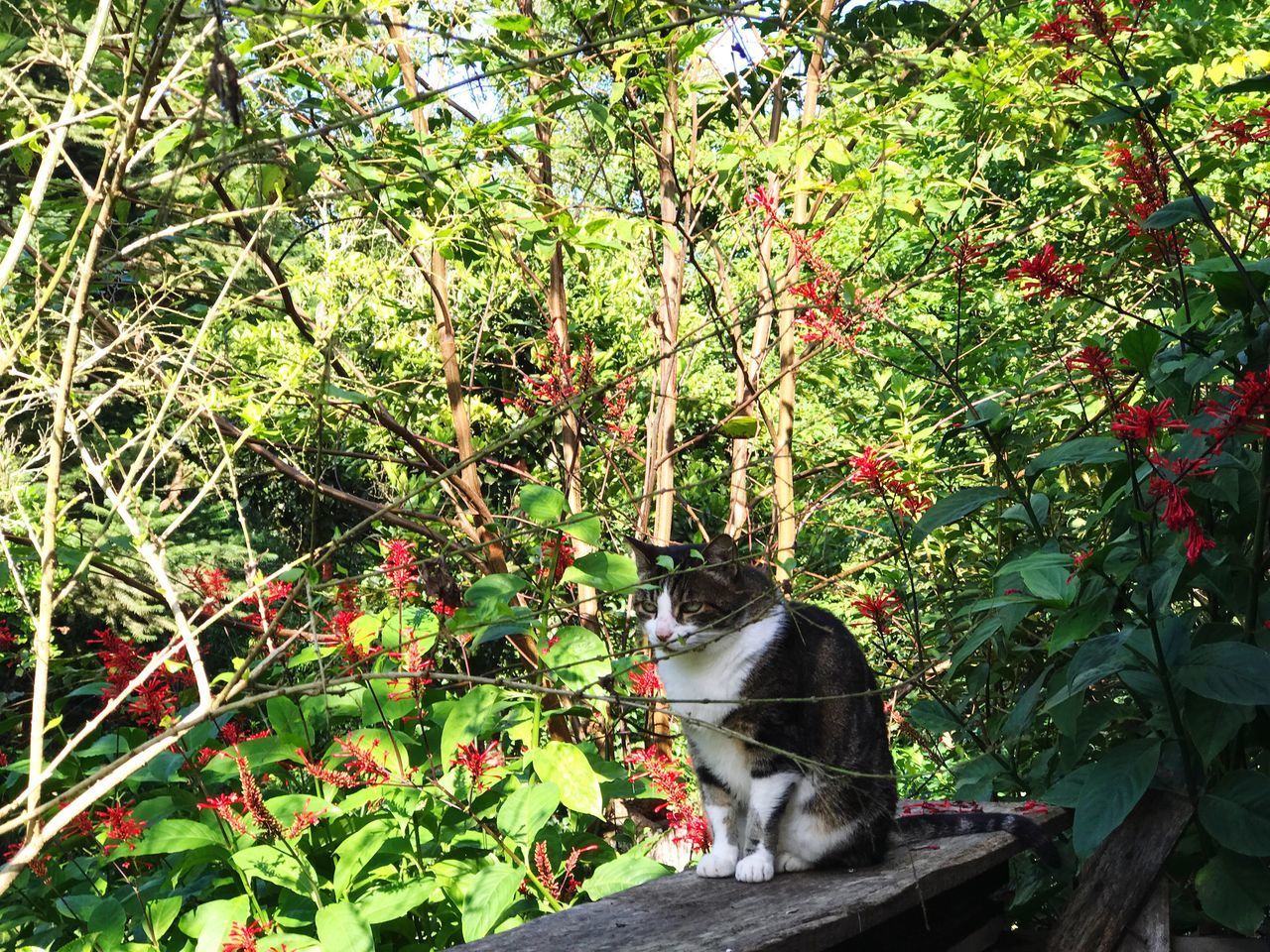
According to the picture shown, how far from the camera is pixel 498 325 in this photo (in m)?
5.17

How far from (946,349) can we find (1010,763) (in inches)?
67.5

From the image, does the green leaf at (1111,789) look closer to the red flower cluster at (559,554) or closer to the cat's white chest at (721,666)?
the cat's white chest at (721,666)

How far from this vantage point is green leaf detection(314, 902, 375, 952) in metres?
2.29

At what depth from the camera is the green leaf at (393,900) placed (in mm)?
2379

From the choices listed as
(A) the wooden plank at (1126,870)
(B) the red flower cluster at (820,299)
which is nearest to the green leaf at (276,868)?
(A) the wooden plank at (1126,870)

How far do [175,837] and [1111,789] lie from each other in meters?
1.97

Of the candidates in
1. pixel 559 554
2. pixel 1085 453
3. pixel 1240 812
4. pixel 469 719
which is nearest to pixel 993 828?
pixel 1240 812

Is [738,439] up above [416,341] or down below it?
below

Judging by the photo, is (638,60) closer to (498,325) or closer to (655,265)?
(655,265)

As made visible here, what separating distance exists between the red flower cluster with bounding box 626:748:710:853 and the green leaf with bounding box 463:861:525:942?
70 centimetres

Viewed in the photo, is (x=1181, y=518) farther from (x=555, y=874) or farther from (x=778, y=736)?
(x=555, y=874)

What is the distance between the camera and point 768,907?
2031 millimetres

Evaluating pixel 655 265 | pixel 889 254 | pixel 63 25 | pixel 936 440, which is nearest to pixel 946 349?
pixel 936 440

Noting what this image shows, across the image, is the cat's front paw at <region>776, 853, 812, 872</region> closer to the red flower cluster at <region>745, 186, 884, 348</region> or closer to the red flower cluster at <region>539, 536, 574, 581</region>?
the red flower cluster at <region>539, 536, 574, 581</region>
